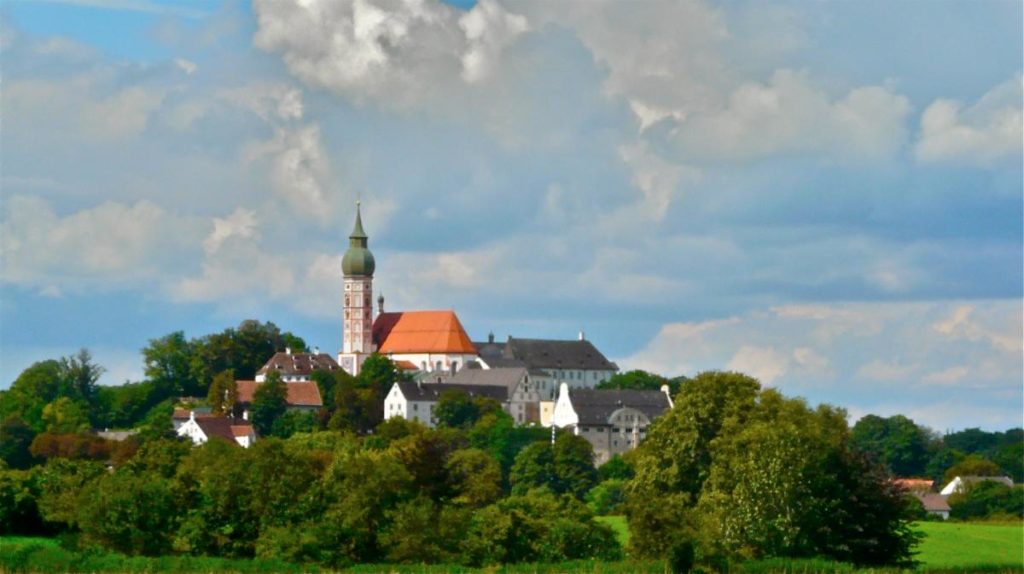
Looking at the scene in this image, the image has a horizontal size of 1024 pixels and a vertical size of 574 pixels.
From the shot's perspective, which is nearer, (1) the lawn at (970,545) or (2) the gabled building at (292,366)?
(1) the lawn at (970,545)

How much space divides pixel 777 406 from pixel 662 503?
1017 cm

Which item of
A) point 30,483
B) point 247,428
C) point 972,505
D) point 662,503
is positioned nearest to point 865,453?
point 662,503

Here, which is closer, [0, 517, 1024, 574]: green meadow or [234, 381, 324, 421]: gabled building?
[0, 517, 1024, 574]: green meadow

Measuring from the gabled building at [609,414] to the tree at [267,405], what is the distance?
2157cm

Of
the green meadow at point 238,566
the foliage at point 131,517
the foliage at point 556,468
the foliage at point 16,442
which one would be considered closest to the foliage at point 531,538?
the green meadow at point 238,566

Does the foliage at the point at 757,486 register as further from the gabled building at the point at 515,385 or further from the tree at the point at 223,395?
the gabled building at the point at 515,385

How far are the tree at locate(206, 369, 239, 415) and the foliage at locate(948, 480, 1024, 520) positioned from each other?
56434 millimetres

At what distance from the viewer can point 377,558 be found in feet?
200

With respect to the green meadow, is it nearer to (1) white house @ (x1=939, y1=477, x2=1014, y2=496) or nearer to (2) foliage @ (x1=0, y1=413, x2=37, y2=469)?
(1) white house @ (x1=939, y1=477, x2=1014, y2=496)

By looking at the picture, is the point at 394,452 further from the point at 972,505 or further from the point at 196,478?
the point at 972,505

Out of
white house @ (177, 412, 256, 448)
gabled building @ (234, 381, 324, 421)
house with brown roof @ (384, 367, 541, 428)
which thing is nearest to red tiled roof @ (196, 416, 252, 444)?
white house @ (177, 412, 256, 448)

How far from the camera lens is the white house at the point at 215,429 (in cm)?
15312

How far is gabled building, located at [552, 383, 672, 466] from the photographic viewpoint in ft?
565

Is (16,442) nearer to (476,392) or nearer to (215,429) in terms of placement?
(215,429)
